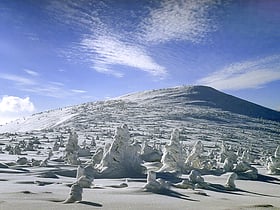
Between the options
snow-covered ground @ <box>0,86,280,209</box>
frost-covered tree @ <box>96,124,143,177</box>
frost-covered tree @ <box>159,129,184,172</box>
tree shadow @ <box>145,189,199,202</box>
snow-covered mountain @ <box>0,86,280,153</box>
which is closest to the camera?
snow-covered ground @ <box>0,86,280,209</box>

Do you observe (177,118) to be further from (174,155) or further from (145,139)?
(174,155)

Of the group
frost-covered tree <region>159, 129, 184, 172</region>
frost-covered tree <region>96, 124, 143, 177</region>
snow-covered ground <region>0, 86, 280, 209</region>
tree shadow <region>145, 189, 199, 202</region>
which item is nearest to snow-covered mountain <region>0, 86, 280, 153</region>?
snow-covered ground <region>0, 86, 280, 209</region>

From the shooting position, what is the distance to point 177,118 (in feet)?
391

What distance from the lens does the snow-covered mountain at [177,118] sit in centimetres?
9350

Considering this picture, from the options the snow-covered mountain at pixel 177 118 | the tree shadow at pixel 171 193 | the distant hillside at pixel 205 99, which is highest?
the distant hillside at pixel 205 99

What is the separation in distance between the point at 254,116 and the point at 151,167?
12277 cm

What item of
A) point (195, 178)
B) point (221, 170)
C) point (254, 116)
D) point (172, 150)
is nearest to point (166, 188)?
point (195, 178)

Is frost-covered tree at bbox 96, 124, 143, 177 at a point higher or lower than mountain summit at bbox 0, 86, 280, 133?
lower

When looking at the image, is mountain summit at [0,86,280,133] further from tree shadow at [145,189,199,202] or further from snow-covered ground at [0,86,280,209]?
tree shadow at [145,189,199,202]

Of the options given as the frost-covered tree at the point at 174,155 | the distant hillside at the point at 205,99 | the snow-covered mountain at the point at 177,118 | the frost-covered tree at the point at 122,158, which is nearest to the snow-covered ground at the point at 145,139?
the snow-covered mountain at the point at 177,118

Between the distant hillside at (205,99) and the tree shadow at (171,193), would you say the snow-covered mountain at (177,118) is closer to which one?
the distant hillside at (205,99)

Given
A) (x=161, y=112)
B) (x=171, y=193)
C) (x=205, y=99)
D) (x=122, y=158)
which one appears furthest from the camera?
(x=205, y=99)

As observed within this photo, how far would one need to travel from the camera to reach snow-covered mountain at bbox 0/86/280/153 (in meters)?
93.5

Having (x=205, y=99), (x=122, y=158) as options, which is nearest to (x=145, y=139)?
(x=122, y=158)
